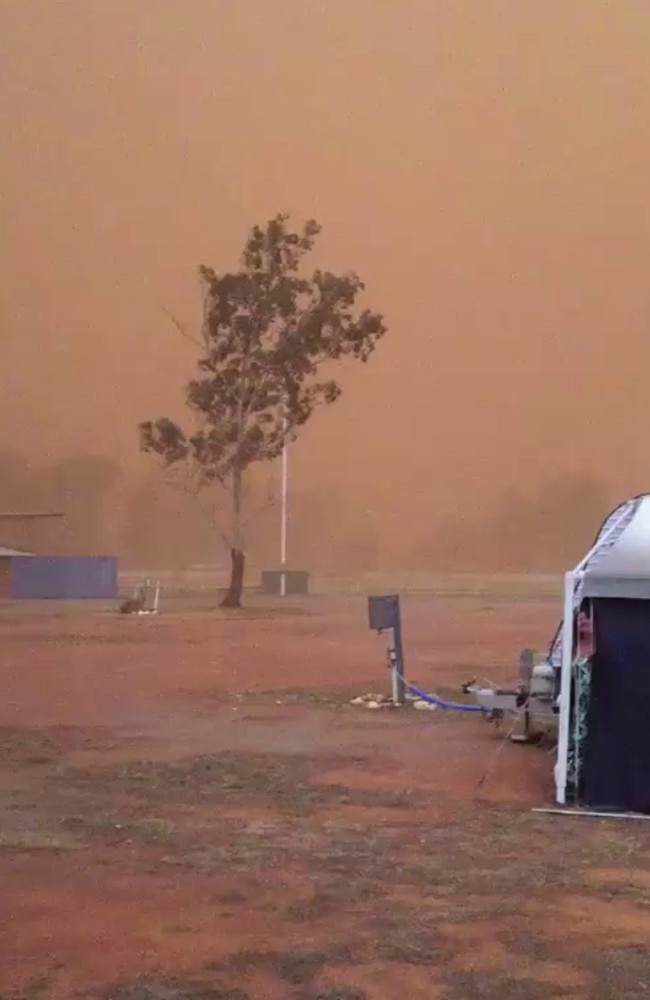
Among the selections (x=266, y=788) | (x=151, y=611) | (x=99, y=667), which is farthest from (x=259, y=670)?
(x=151, y=611)

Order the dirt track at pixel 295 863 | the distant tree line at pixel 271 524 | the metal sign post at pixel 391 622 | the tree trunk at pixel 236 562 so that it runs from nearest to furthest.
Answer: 1. the dirt track at pixel 295 863
2. the metal sign post at pixel 391 622
3. the tree trunk at pixel 236 562
4. the distant tree line at pixel 271 524

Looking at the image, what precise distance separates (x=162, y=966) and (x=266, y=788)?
4.33 metres

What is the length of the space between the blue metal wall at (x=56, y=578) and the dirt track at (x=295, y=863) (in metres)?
37.9

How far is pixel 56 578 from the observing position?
174 ft

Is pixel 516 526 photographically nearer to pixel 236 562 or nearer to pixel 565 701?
pixel 236 562

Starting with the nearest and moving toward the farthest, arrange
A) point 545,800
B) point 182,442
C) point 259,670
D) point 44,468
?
point 545,800
point 259,670
point 182,442
point 44,468

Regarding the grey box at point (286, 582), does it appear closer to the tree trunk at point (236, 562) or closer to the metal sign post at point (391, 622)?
the tree trunk at point (236, 562)

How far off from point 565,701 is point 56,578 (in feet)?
149

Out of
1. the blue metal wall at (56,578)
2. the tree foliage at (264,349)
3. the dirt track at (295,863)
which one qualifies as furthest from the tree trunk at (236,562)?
the dirt track at (295,863)

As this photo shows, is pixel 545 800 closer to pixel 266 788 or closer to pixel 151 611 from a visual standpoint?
pixel 266 788

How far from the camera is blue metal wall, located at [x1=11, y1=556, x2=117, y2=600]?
5285cm

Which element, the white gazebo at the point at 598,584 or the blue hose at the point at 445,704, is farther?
the blue hose at the point at 445,704

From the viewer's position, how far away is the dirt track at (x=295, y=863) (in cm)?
574

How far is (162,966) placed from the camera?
5820mm
